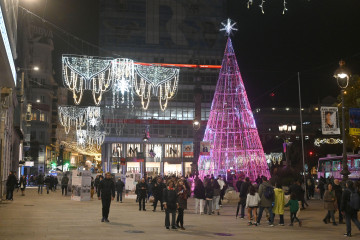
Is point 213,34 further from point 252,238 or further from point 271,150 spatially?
point 252,238

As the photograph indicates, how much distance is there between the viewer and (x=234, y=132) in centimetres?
3809

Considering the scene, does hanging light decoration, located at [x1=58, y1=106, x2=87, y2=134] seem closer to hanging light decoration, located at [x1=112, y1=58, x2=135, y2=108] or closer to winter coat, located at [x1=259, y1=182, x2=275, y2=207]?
hanging light decoration, located at [x1=112, y1=58, x2=135, y2=108]

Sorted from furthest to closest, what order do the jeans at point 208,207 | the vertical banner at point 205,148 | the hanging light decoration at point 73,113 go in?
the hanging light decoration at point 73,113, the vertical banner at point 205,148, the jeans at point 208,207

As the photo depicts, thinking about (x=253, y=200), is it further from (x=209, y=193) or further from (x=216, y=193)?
(x=216, y=193)

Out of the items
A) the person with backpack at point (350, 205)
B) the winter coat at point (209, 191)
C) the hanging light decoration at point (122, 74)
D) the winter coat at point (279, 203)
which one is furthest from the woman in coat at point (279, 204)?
the hanging light decoration at point (122, 74)

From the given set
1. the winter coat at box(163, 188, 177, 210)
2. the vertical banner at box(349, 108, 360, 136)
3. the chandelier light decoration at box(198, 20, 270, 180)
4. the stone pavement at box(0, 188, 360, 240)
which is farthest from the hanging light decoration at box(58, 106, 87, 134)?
the winter coat at box(163, 188, 177, 210)

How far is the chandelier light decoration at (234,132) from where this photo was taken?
37.6 metres

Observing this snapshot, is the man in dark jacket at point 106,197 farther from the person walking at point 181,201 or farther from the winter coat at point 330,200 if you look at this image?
the winter coat at point 330,200

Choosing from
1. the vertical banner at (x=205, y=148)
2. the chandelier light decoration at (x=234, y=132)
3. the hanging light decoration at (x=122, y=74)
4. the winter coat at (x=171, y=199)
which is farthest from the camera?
the chandelier light decoration at (x=234, y=132)

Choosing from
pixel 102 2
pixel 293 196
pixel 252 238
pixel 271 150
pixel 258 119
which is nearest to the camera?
pixel 252 238

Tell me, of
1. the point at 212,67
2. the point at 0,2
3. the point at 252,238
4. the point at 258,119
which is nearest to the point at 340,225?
the point at 252,238

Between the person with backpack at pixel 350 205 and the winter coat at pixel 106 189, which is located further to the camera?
the winter coat at pixel 106 189

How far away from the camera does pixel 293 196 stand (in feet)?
58.1

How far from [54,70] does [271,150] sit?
173 ft
